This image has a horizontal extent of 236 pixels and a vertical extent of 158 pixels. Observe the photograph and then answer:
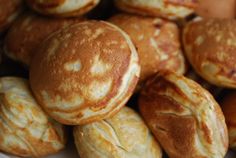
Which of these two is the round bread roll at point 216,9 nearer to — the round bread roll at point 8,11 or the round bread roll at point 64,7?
the round bread roll at point 64,7

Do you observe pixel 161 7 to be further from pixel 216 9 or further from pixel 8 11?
pixel 8 11

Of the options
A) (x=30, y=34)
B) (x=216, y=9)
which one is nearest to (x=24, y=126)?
(x=30, y=34)

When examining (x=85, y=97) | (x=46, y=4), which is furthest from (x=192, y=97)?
(x=46, y=4)

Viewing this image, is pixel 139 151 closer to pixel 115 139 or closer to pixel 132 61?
pixel 115 139

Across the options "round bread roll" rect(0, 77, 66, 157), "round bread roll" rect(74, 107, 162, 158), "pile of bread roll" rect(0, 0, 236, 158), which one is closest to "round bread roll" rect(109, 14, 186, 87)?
"pile of bread roll" rect(0, 0, 236, 158)

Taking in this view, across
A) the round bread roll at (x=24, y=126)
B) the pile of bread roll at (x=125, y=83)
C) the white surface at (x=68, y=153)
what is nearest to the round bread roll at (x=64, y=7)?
the pile of bread roll at (x=125, y=83)

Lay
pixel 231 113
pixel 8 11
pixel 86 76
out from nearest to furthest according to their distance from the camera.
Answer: pixel 86 76 < pixel 231 113 < pixel 8 11

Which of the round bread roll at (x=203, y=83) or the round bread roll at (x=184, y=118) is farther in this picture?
the round bread roll at (x=203, y=83)
